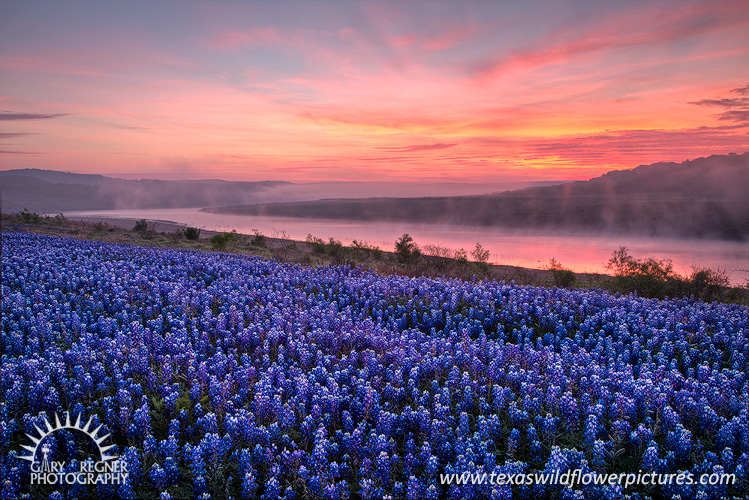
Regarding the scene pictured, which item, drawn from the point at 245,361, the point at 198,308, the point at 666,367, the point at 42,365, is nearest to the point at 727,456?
the point at 666,367

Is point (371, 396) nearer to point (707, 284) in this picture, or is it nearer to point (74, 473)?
point (74, 473)

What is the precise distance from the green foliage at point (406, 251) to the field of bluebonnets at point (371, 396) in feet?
51.2

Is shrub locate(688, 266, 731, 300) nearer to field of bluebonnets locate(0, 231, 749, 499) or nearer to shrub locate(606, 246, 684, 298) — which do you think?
shrub locate(606, 246, 684, 298)

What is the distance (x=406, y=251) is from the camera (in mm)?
25750

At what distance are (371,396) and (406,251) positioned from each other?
20.9 m

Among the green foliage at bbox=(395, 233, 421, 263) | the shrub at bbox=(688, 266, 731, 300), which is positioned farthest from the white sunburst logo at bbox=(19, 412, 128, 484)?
the green foliage at bbox=(395, 233, 421, 263)

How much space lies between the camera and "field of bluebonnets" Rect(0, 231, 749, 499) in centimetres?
394

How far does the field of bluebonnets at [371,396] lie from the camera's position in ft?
12.9

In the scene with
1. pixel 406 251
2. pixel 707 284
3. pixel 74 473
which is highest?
pixel 406 251

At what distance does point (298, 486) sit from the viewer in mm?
3859

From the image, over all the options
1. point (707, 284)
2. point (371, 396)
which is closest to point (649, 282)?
point (707, 284)

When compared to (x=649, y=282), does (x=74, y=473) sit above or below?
below

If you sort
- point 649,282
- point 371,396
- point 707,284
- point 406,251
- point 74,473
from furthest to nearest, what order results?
point 406,251, point 707,284, point 649,282, point 371,396, point 74,473

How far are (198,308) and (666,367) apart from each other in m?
8.43
